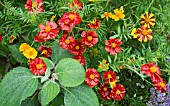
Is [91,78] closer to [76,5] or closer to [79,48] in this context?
[79,48]

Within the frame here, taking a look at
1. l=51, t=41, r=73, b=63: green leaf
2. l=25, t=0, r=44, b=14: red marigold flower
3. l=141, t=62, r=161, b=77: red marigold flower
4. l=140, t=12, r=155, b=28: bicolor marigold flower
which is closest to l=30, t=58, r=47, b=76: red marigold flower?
l=51, t=41, r=73, b=63: green leaf

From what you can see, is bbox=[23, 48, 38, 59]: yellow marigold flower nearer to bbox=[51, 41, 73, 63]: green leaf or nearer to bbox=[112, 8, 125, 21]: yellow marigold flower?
bbox=[51, 41, 73, 63]: green leaf

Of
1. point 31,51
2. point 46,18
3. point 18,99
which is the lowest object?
point 18,99

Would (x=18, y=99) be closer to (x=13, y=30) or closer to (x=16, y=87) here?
(x=16, y=87)

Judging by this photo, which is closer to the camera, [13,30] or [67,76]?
[67,76]

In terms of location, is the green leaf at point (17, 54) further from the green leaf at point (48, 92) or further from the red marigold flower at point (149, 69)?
the red marigold flower at point (149, 69)

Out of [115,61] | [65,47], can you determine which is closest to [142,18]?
[115,61]

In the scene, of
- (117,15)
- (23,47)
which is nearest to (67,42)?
(23,47)
